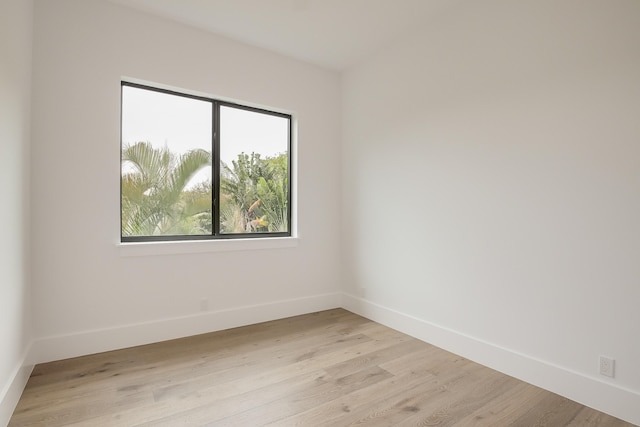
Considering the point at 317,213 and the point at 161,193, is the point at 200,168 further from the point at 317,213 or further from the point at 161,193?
the point at 317,213

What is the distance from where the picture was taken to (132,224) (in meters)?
2.87

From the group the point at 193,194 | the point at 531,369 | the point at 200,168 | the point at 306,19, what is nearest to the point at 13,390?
the point at 193,194

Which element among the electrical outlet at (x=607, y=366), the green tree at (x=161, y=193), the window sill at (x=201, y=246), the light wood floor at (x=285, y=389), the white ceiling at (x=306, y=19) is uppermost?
the white ceiling at (x=306, y=19)

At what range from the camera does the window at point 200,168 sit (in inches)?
114

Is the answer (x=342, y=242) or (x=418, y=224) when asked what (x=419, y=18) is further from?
(x=342, y=242)

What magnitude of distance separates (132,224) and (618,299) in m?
3.54

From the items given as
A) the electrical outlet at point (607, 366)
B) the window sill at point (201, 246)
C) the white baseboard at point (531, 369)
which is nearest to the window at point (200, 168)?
the window sill at point (201, 246)

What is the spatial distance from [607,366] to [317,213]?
274cm

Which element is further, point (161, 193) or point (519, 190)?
point (161, 193)

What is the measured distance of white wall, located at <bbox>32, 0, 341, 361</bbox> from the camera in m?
2.46

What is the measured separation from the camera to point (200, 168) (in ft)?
10.6

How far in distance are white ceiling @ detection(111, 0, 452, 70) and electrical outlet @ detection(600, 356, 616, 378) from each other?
2765mm

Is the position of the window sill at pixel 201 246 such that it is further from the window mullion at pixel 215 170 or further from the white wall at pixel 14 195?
the white wall at pixel 14 195

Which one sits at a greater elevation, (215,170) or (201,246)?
(215,170)
